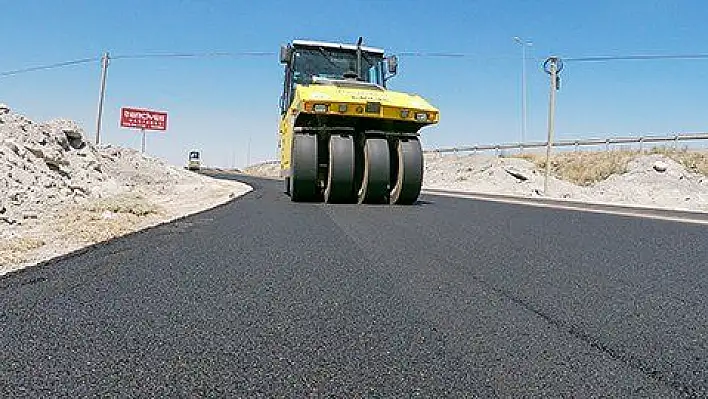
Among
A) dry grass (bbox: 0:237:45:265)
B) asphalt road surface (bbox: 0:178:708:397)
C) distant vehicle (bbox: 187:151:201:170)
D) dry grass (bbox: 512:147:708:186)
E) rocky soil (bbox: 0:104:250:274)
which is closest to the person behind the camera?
asphalt road surface (bbox: 0:178:708:397)

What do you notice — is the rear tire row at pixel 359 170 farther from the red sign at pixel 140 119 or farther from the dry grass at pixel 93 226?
the red sign at pixel 140 119

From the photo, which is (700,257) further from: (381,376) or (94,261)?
(94,261)

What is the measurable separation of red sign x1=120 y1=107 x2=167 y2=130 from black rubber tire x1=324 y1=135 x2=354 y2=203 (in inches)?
2156

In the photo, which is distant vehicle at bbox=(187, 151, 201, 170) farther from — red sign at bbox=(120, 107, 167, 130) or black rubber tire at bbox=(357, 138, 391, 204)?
black rubber tire at bbox=(357, 138, 391, 204)

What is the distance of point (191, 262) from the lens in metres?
4.92

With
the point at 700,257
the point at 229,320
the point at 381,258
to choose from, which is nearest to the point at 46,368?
the point at 229,320

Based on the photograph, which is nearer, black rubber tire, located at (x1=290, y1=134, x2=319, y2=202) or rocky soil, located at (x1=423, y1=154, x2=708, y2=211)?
black rubber tire, located at (x1=290, y1=134, x2=319, y2=202)

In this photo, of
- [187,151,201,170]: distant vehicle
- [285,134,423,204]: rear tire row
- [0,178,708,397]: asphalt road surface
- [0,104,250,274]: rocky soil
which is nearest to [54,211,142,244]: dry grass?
[0,104,250,274]: rocky soil

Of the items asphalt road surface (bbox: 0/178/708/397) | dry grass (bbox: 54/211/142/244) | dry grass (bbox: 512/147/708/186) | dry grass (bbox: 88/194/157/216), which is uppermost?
dry grass (bbox: 512/147/708/186)

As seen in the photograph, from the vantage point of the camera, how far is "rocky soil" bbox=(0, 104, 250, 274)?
6469mm

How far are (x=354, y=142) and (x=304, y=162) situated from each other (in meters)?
1.05

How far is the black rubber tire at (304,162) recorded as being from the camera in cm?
1097

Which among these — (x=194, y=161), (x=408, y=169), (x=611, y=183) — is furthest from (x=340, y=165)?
(x=194, y=161)

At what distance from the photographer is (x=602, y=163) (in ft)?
109
